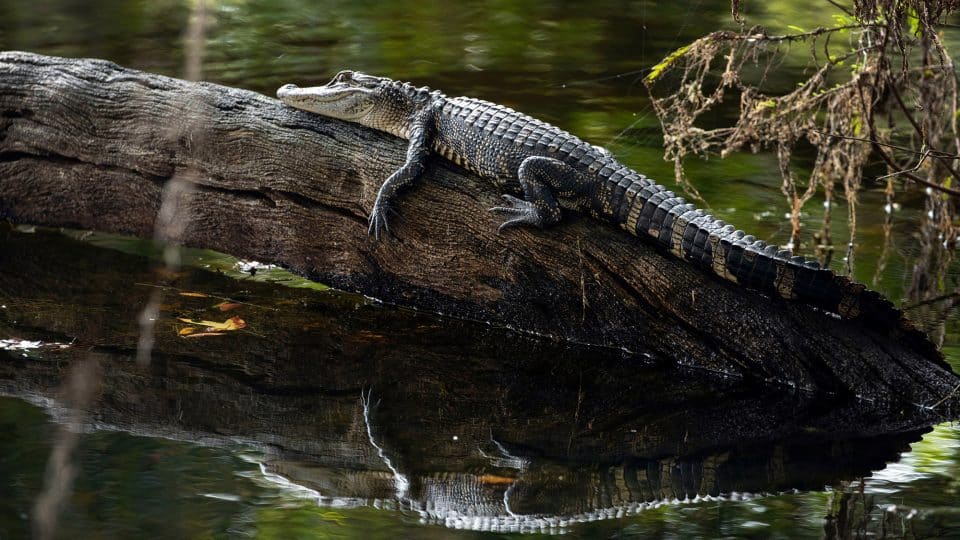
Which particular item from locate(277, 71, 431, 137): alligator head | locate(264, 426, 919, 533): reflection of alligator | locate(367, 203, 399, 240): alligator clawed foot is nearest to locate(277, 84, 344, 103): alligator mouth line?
locate(277, 71, 431, 137): alligator head

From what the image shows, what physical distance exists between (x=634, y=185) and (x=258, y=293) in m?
2.05

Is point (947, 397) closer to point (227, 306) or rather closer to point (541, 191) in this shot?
point (541, 191)

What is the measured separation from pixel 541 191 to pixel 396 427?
1.35 metres

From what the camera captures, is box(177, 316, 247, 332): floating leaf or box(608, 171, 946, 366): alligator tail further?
box(177, 316, 247, 332): floating leaf

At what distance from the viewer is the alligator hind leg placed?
4840 mm

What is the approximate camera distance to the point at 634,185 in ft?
15.6

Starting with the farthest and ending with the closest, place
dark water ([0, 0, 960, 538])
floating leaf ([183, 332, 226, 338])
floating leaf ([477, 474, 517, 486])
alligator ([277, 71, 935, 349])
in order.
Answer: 1. floating leaf ([183, 332, 226, 338])
2. alligator ([277, 71, 935, 349])
3. floating leaf ([477, 474, 517, 486])
4. dark water ([0, 0, 960, 538])

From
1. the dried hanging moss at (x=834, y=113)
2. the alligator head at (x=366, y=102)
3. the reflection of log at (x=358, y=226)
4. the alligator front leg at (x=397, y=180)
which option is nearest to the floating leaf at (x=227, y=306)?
the reflection of log at (x=358, y=226)

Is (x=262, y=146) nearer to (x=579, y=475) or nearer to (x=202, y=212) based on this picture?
(x=202, y=212)

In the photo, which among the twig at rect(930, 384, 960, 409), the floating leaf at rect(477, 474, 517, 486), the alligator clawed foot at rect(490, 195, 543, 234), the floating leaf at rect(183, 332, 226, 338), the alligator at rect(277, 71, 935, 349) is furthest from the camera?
the floating leaf at rect(183, 332, 226, 338)

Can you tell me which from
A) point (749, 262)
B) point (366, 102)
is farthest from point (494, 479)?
point (366, 102)

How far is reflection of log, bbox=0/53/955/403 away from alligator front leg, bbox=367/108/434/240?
0.27 feet

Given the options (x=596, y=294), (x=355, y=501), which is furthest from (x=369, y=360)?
(x=355, y=501)

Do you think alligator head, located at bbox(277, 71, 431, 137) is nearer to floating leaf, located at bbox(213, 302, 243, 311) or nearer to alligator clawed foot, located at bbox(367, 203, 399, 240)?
alligator clawed foot, located at bbox(367, 203, 399, 240)
